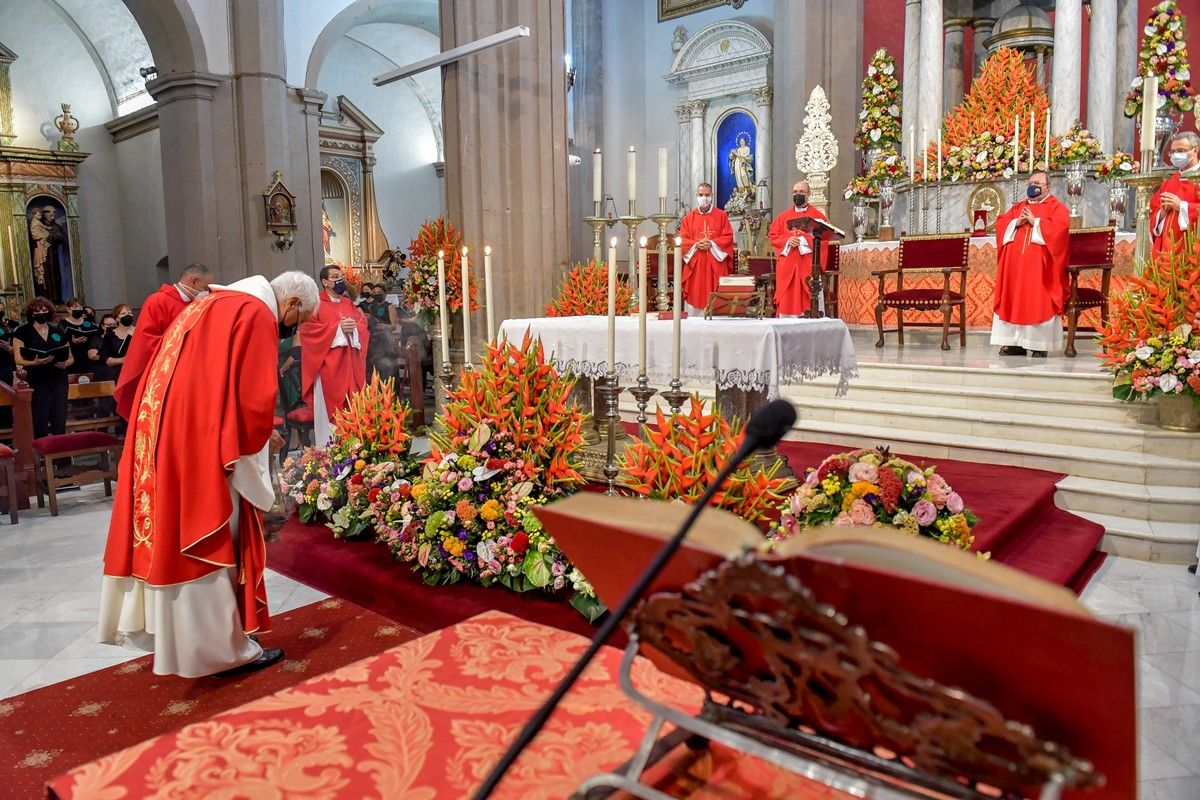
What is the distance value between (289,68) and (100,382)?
6606mm

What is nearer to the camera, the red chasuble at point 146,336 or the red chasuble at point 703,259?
the red chasuble at point 146,336

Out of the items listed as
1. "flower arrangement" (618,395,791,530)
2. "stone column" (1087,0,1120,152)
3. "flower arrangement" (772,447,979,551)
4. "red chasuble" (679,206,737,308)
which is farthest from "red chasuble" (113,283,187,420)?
"stone column" (1087,0,1120,152)

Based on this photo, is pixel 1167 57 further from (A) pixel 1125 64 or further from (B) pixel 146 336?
(B) pixel 146 336

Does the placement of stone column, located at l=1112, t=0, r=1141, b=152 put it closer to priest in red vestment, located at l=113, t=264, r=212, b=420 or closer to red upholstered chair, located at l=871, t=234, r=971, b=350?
→ red upholstered chair, located at l=871, t=234, r=971, b=350

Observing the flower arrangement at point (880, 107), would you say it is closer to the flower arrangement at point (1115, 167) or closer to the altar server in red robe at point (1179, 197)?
the flower arrangement at point (1115, 167)

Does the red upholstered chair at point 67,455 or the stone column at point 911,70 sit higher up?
the stone column at point 911,70

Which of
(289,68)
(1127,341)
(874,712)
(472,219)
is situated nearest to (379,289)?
(472,219)

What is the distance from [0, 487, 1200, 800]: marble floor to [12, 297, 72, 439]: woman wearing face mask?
2238mm

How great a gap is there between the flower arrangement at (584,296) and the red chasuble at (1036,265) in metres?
3.99

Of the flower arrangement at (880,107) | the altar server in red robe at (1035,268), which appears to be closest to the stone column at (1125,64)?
the flower arrangement at (880,107)

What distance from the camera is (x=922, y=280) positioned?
1034 cm

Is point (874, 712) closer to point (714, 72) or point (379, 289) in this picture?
point (379, 289)

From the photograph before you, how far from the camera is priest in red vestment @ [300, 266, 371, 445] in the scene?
281 inches

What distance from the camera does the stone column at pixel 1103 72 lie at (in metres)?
10.7
